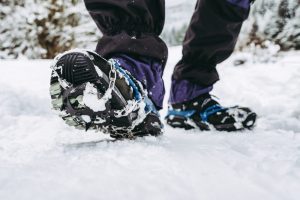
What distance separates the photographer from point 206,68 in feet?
4.58

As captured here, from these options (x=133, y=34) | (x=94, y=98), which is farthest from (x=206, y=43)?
(x=94, y=98)

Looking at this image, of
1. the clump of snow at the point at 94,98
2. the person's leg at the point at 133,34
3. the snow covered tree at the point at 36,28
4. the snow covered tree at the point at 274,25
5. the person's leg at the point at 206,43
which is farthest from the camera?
the snow covered tree at the point at 36,28

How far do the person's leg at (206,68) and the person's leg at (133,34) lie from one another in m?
0.31

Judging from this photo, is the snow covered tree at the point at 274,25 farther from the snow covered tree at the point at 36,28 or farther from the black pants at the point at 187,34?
the black pants at the point at 187,34

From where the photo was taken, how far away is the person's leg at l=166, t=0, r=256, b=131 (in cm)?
130

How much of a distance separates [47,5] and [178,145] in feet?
11.5

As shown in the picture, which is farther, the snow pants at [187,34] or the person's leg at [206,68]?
the person's leg at [206,68]

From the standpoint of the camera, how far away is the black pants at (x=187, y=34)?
1009mm

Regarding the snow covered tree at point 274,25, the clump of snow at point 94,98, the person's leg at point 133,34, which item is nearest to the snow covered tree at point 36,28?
the snow covered tree at point 274,25

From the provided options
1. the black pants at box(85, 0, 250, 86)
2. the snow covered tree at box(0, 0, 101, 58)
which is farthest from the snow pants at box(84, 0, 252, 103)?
the snow covered tree at box(0, 0, 101, 58)

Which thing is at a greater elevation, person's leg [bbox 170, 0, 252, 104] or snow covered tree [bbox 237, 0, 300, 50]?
person's leg [bbox 170, 0, 252, 104]

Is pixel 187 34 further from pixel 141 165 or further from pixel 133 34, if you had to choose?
pixel 141 165

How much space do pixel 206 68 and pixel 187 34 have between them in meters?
0.14

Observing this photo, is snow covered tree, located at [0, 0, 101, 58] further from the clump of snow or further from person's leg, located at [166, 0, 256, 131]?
the clump of snow
